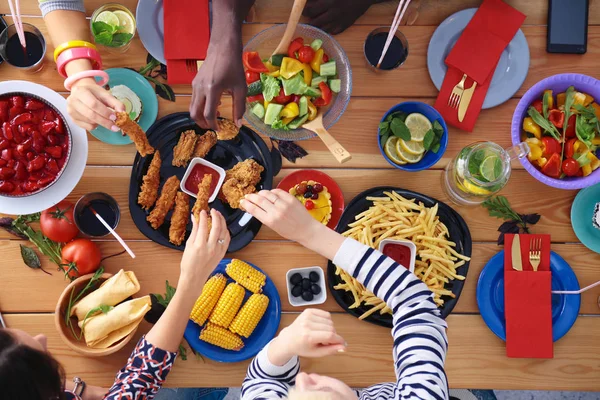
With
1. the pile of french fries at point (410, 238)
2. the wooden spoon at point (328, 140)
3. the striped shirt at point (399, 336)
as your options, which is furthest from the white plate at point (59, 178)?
the pile of french fries at point (410, 238)

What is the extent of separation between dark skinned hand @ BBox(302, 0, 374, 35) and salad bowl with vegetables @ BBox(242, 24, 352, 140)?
9cm

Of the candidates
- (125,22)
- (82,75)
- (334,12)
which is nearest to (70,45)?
(82,75)

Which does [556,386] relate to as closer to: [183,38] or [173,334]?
[173,334]

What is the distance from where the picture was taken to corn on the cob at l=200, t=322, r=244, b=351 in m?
1.93

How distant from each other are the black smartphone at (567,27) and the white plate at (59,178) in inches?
83.6

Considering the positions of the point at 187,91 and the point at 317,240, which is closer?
the point at 317,240

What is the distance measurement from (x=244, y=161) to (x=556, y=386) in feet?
5.60

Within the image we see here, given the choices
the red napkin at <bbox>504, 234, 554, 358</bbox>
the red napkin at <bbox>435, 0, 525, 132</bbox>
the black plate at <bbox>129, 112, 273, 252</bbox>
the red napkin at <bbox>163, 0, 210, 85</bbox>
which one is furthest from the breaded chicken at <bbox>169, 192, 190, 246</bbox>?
the red napkin at <bbox>504, 234, 554, 358</bbox>

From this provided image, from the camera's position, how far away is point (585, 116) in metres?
1.97

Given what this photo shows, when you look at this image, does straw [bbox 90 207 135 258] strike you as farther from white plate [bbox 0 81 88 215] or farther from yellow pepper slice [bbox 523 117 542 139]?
yellow pepper slice [bbox 523 117 542 139]

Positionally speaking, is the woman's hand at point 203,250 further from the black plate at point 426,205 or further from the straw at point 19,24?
the straw at point 19,24

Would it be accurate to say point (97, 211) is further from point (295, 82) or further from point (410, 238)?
point (410, 238)

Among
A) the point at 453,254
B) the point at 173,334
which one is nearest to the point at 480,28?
the point at 453,254

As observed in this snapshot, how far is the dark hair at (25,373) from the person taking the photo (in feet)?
4.68
